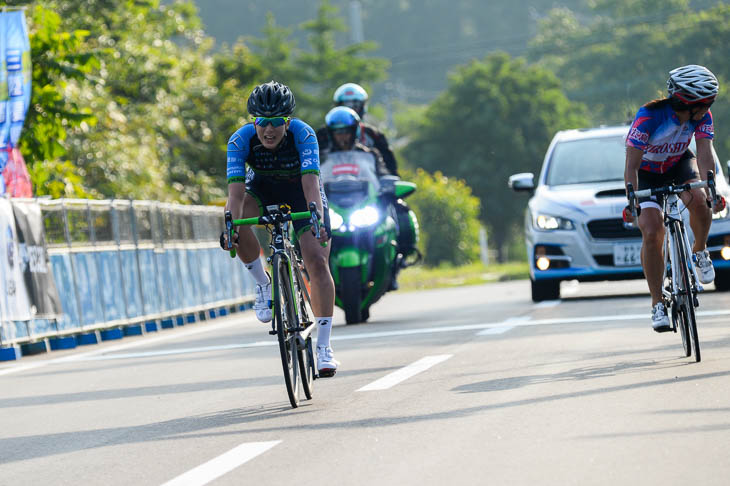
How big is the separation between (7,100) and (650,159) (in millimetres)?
10736

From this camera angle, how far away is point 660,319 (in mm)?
9266

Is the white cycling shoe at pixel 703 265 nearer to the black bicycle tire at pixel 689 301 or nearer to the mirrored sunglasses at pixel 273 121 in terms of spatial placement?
the black bicycle tire at pixel 689 301

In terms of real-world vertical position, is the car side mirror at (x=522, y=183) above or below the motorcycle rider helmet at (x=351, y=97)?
below

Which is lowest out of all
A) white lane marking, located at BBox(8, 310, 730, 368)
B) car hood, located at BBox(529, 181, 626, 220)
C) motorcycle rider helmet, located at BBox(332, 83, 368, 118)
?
white lane marking, located at BBox(8, 310, 730, 368)

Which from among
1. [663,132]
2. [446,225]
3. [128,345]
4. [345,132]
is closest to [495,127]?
[446,225]

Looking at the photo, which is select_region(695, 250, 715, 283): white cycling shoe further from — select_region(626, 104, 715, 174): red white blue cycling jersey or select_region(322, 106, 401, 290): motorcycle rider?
select_region(322, 106, 401, 290): motorcycle rider

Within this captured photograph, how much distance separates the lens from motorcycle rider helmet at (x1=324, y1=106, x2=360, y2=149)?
1402cm

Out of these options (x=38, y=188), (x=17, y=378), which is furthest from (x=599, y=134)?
(x=38, y=188)

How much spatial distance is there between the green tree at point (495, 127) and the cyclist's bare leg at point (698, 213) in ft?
195

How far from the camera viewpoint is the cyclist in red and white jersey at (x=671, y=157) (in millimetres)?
8883

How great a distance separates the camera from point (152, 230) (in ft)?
64.8

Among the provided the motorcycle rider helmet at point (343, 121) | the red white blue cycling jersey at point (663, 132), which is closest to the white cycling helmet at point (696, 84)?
the red white blue cycling jersey at point (663, 132)

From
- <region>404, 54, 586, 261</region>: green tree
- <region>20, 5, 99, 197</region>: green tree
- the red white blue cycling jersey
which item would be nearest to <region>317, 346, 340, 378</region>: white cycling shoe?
the red white blue cycling jersey

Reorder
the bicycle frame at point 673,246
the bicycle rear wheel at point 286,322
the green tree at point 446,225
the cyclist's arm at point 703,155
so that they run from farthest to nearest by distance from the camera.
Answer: the green tree at point 446,225 < the cyclist's arm at point 703,155 < the bicycle frame at point 673,246 < the bicycle rear wheel at point 286,322
